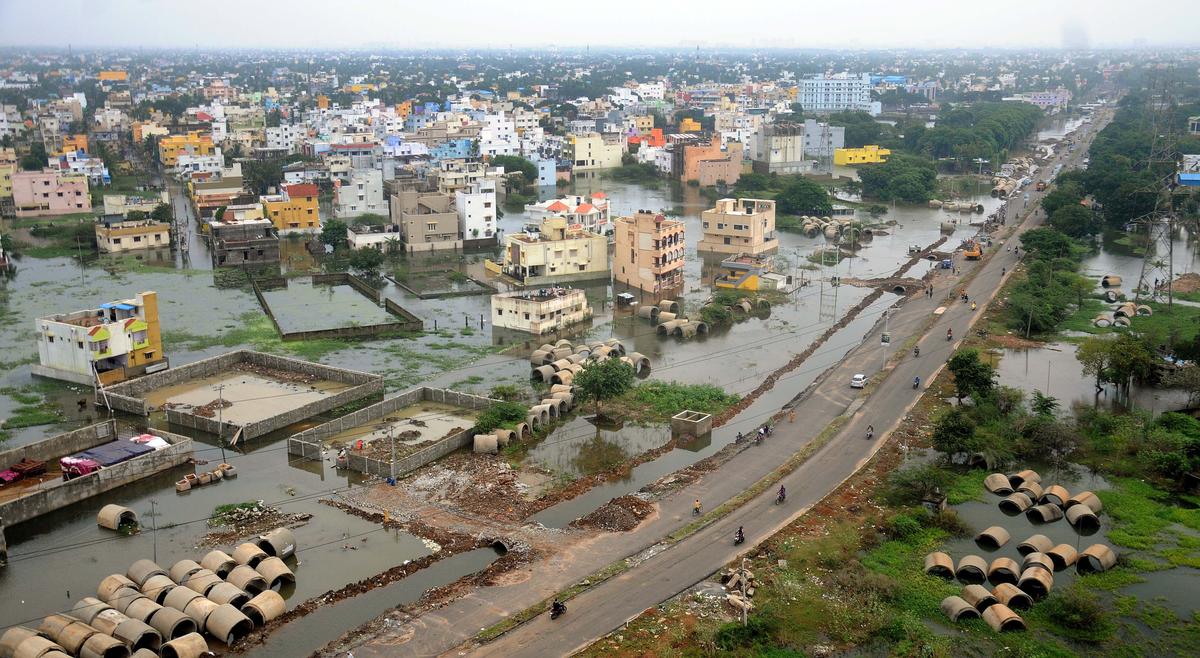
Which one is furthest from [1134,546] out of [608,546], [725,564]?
[608,546]

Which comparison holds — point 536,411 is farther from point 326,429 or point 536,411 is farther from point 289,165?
point 289,165

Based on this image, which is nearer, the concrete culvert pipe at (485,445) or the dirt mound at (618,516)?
the dirt mound at (618,516)

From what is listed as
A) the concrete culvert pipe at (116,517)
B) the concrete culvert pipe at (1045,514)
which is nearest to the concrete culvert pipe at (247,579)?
the concrete culvert pipe at (116,517)

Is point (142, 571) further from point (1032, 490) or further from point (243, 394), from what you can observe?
point (1032, 490)

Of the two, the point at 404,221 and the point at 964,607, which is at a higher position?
the point at 404,221

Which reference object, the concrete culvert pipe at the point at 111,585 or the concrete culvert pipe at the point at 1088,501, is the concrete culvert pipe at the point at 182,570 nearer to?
the concrete culvert pipe at the point at 111,585

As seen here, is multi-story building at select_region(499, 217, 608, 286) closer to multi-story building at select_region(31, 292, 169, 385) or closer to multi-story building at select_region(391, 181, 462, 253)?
multi-story building at select_region(391, 181, 462, 253)
